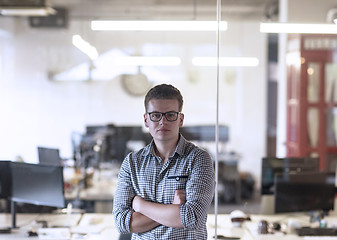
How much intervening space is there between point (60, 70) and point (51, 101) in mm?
581

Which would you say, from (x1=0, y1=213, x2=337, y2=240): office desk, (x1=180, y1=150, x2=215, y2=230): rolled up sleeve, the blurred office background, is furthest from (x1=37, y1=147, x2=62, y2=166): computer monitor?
the blurred office background

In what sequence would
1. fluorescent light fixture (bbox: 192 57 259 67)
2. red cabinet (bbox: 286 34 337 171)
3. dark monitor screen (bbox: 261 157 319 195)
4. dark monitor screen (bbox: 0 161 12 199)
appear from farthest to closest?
fluorescent light fixture (bbox: 192 57 259 67) → red cabinet (bbox: 286 34 337 171) → dark monitor screen (bbox: 261 157 319 195) → dark monitor screen (bbox: 0 161 12 199)

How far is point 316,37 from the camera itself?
689cm

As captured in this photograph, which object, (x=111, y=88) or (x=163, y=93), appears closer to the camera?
(x=163, y=93)

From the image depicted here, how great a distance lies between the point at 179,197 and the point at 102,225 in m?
1.77

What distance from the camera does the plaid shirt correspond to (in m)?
2.17

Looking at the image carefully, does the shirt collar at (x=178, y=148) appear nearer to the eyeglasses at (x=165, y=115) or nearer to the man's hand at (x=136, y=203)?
the eyeglasses at (x=165, y=115)

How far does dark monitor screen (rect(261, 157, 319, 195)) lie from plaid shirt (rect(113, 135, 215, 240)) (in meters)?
1.89

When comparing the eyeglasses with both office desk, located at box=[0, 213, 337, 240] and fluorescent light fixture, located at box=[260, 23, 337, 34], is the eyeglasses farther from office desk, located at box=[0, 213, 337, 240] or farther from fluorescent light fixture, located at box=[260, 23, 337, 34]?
fluorescent light fixture, located at box=[260, 23, 337, 34]

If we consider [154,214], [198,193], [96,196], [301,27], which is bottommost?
[96,196]

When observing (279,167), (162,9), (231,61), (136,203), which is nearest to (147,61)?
(162,9)

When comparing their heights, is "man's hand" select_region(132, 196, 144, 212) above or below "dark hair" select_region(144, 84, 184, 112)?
below

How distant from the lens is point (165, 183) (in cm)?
225

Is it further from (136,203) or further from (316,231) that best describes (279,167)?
(136,203)
